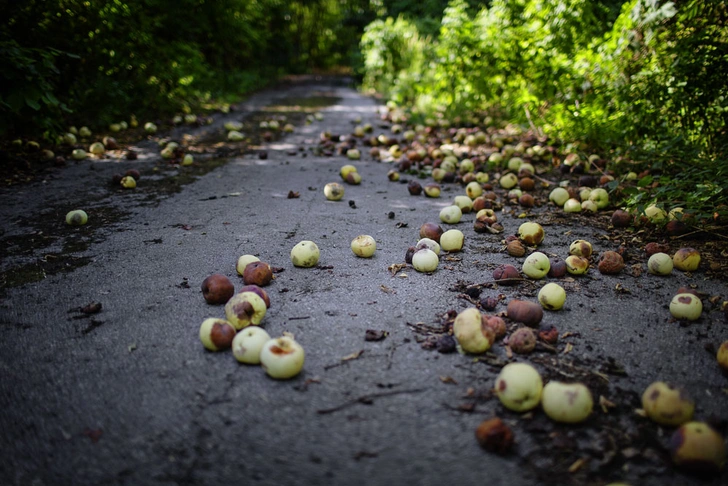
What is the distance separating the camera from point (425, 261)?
3.14 m

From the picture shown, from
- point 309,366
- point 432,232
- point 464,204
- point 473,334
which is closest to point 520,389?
point 473,334

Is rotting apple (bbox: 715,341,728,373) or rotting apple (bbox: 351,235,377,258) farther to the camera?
rotting apple (bbox: 351,235,377,258)

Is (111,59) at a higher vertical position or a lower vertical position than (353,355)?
higher

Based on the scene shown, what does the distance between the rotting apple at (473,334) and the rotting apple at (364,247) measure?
49.6 inches

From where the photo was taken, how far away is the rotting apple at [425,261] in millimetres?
3141

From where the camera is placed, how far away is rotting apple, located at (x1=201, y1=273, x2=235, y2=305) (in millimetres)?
2645

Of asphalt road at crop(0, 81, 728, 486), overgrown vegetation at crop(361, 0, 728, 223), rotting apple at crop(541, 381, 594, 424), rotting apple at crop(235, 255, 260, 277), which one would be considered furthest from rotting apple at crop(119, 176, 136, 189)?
overgrown vegetation at crop(361, 0, 728, 223)

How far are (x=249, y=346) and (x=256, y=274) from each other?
804mm

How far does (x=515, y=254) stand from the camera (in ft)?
11.2

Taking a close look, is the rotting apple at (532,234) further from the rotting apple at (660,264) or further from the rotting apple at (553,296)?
the rotting apple at (553,296)

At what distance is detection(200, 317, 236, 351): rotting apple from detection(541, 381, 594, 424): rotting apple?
1489mm

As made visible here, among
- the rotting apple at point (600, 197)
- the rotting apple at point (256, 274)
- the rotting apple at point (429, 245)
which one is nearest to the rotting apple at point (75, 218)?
the rotting apple at point (256, 274)

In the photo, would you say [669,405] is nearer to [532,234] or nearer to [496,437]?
[496,437]

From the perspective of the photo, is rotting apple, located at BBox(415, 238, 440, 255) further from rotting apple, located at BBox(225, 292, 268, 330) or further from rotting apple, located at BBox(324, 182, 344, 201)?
rotting apple, located at BBox(324, 182, 344, 201)
